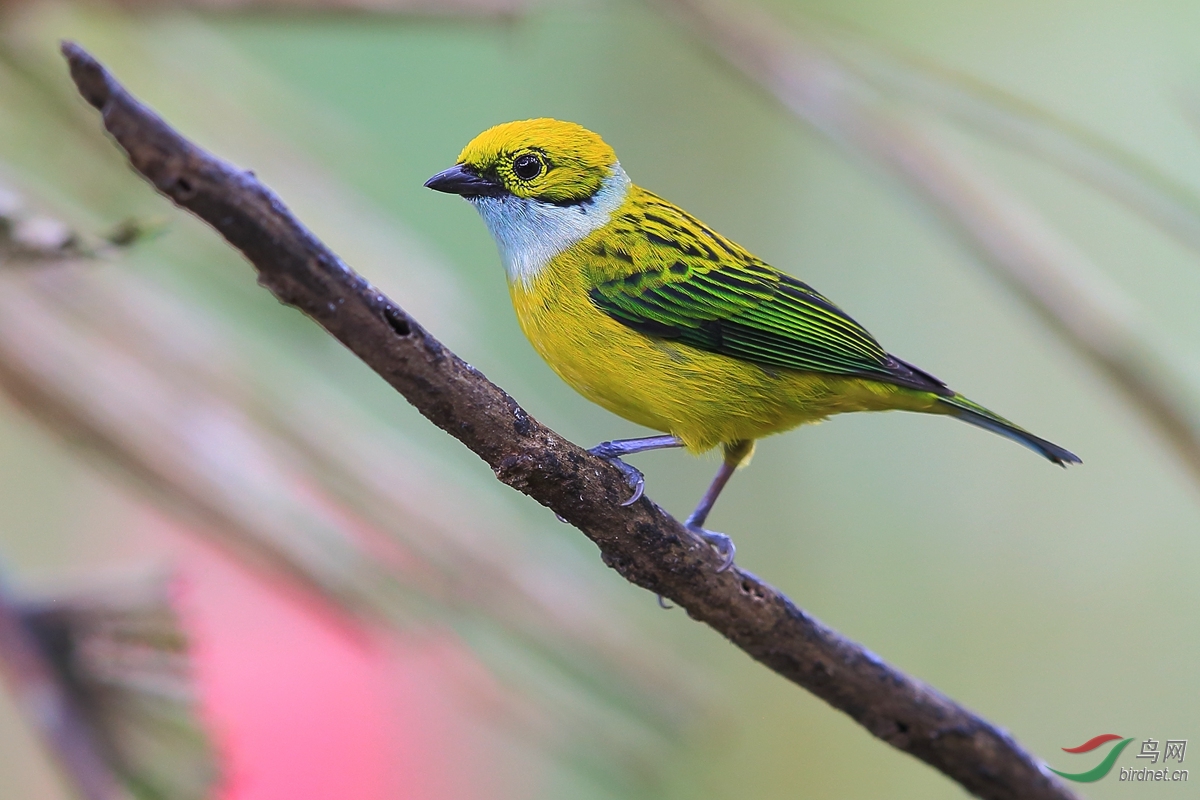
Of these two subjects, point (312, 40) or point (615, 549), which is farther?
point (312, 40)

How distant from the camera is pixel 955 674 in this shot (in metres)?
4.30

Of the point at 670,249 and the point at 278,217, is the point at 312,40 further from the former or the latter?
the point at 278,217

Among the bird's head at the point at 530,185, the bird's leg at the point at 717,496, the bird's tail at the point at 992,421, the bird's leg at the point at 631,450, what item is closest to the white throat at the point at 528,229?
the bird's head at the point at 530,185

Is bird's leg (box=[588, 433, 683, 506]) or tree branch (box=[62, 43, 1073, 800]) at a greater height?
bird's leg (box=[588, 433, 683, 506])

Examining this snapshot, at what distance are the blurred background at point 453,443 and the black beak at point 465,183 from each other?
20 cm

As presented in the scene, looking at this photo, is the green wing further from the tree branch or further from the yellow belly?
the tree branch

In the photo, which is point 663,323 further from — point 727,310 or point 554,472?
point 554,472

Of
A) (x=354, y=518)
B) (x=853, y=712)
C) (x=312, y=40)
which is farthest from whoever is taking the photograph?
(x=312, y=40)

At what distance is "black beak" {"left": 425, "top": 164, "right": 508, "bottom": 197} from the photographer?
6.82 feet

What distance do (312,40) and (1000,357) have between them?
3313mm

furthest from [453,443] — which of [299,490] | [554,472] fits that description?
[554,472]

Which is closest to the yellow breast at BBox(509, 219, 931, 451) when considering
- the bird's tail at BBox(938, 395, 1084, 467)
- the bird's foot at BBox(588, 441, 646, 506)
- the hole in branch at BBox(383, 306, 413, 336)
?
the bird's tail at BBox(938, 395, 1084, 467)

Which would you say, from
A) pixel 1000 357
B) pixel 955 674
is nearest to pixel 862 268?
pixel 1000 357

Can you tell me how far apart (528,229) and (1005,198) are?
1003mm
